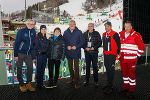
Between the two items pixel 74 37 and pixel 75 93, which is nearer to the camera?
pixel 75 93

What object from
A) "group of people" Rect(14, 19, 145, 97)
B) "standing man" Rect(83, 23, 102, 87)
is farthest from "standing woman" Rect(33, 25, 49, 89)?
"standing man" Rect(83, 23, 102, 87)

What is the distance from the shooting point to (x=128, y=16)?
623 cm

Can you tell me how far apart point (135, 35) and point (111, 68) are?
2.14 feet

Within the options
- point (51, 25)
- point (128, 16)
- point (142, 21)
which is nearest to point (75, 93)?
point (128, 16)

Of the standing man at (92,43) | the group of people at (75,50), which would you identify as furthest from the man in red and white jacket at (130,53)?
the standing man at (92,43)

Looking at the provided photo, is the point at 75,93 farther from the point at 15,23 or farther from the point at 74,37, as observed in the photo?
the point at 15,23

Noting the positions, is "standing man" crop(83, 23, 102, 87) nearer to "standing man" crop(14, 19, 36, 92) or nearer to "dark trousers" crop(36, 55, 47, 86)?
"dark trousers" crop(36, 55, 47, 86)

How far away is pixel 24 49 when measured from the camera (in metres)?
2.34

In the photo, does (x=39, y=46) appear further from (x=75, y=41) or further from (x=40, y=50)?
(x=75, y=41)

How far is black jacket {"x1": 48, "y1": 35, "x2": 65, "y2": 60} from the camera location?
253cm

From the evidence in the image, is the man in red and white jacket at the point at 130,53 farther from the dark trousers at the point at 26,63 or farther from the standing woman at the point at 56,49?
the dark trousers at the point at 26,63

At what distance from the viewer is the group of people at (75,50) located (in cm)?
222

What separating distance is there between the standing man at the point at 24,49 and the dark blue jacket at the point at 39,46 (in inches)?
2.7

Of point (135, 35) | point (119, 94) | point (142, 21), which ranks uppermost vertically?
point (142, 21)
